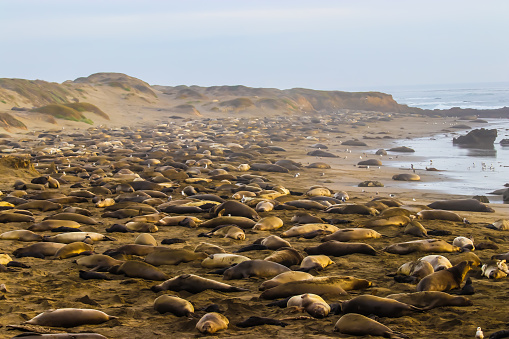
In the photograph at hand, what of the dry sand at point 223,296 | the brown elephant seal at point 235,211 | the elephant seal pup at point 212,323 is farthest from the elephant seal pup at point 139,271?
the brown elephant seal at point 235,211

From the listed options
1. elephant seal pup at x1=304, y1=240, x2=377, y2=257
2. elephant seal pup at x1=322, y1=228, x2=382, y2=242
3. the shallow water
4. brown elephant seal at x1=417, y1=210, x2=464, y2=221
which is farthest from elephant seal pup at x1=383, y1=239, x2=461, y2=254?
A: the shallow water

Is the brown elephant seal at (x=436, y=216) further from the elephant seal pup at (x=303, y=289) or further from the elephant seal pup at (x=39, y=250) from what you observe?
the elephant seal pup at (x=39, y=250)

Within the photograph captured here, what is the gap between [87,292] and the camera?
5340 mm

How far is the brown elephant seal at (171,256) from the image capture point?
6.43 m

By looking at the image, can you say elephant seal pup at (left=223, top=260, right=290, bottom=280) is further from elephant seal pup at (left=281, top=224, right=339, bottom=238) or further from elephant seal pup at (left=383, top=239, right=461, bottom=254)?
elephant seal pup at (left=281, top=224, right=339, bottom=238)

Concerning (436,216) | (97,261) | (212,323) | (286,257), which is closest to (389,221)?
(436,216)

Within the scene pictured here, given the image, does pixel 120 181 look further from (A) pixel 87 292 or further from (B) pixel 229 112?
(B) pixel 229 112

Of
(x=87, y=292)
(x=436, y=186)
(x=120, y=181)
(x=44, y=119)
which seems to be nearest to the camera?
(x=87, y=292)

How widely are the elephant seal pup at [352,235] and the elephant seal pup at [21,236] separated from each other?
3831 millimetres

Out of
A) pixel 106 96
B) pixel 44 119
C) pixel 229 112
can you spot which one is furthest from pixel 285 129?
pixel 106 96

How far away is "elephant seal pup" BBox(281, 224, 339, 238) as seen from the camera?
8078 millimetres

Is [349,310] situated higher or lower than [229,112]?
lower

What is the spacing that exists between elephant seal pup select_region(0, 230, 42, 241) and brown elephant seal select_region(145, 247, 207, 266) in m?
1.89

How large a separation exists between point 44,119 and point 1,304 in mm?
30336
